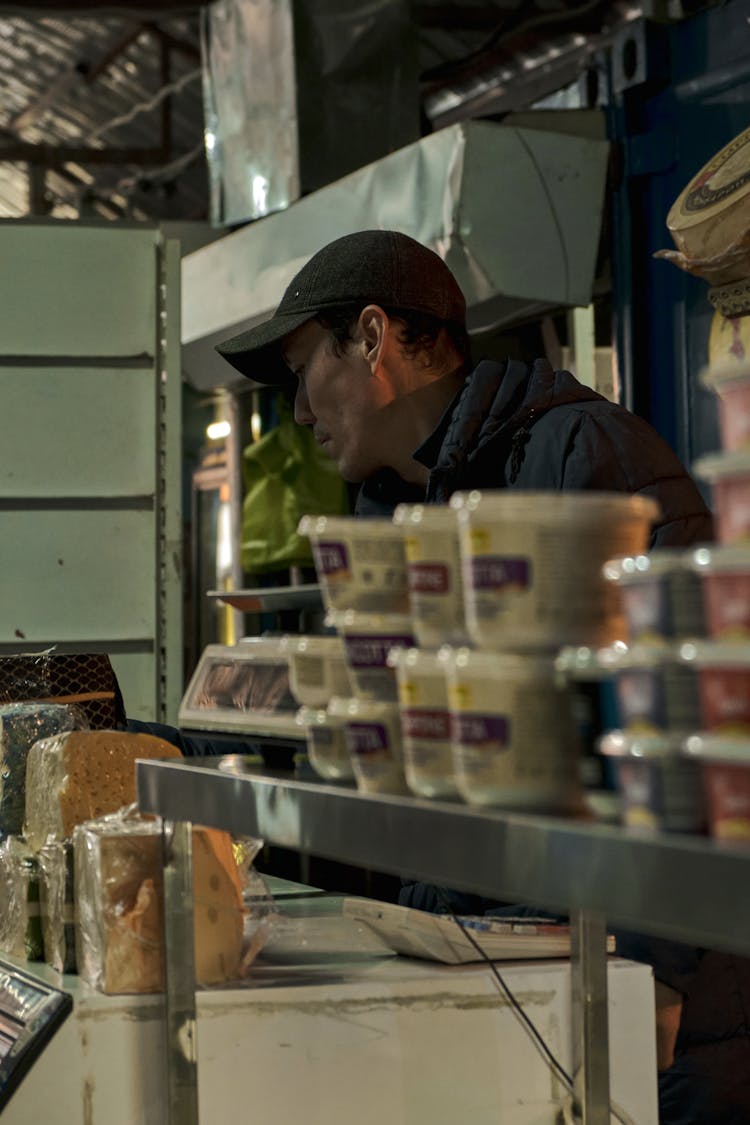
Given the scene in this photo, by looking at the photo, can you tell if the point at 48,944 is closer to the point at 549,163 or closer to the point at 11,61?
the point at 549,163

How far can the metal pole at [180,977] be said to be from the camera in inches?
62.1

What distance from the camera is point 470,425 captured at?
2115 millimetres

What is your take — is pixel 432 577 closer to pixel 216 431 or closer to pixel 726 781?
pixel 726 781

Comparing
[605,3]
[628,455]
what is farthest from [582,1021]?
[605,3]

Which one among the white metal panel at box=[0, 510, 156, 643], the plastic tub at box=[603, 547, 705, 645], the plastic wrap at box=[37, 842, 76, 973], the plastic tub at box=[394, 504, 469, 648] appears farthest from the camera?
the white metal panel at box=[0, 510, 156, 643]

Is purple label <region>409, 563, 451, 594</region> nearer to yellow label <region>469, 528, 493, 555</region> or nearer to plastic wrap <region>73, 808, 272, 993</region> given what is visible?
yellow label <region>469, 528, 493, 555</region>

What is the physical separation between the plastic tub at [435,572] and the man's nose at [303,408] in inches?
46.2

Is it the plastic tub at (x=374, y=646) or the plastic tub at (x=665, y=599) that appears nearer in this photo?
the plastic tub at (x=665, y=599)

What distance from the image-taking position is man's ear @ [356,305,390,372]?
214 cm

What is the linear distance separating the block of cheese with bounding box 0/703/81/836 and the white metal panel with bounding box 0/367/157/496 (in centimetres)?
233

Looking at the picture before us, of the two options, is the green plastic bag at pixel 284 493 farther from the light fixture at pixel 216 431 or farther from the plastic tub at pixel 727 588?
the plastic tub at pixel 727 588

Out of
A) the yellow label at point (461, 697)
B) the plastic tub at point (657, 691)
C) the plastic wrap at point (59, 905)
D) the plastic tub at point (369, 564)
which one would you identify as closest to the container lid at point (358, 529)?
the plastic tub at point (369, 564)

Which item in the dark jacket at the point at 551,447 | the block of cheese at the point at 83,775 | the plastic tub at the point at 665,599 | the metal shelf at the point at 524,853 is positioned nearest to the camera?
the metal shelf at the point at 524,853

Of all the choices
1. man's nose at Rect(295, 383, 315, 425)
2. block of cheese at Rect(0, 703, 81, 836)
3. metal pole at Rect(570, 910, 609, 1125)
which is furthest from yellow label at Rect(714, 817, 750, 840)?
man's nose at Rect(295, 383, 315, 425)
